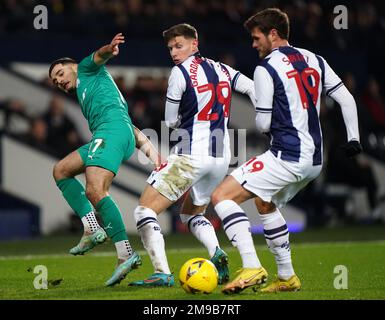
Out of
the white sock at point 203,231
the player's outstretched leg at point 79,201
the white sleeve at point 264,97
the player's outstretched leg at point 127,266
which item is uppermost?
the white sleeve at point 264,97

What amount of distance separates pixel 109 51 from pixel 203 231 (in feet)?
6.18

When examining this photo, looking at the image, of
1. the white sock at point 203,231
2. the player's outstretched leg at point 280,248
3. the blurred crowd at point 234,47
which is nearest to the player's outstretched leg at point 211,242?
the white sock at point 203,231

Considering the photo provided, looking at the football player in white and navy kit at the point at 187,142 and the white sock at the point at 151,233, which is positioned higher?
the football player in white and navy kit at the point at 187,142

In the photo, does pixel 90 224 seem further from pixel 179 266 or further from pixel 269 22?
pixel 269 22

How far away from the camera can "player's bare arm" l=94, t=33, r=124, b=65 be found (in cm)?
920

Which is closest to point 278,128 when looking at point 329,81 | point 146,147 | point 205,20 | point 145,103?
point 329,81

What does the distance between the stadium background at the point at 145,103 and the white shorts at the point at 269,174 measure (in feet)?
23.5

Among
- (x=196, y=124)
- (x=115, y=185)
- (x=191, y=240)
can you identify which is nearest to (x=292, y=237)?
(x=191, y=240)

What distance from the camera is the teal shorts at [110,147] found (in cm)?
932

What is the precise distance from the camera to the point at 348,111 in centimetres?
858

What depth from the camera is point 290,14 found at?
2155cm

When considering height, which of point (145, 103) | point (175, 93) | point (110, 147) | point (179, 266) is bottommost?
point (179, 266)

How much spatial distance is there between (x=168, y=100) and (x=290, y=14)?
42.3 feet

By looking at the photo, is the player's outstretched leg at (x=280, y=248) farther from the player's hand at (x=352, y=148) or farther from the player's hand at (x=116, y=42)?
the player's hand at (x=116, y=42)
